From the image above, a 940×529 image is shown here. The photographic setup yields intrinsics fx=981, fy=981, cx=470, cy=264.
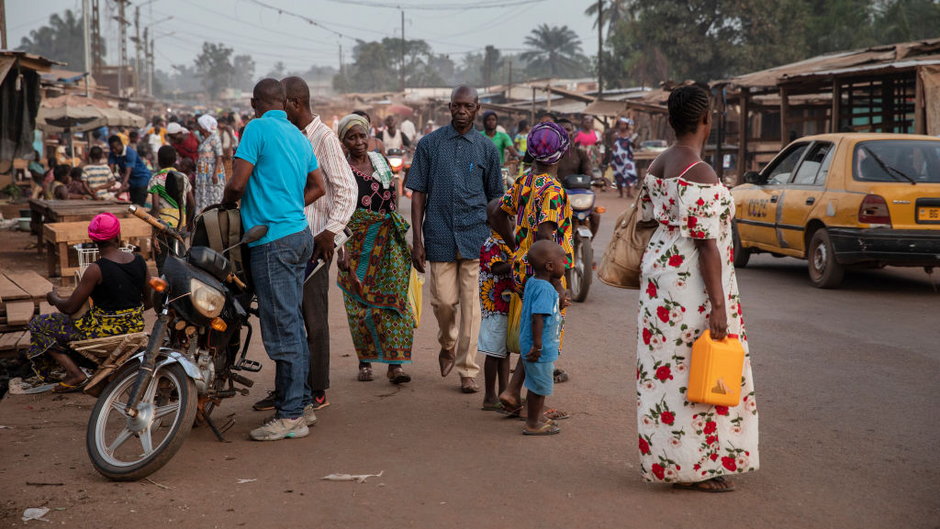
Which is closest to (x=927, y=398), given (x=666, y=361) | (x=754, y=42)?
(x=666, y=361)

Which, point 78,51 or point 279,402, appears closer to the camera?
point 279,402

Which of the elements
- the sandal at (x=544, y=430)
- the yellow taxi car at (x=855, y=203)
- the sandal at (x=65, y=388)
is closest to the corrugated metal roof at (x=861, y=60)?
the yellow taxi car at (x=855, y=203)

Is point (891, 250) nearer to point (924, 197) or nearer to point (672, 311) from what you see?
point (924, 197)

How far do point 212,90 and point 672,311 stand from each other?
504 ft

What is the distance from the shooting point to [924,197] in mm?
9531

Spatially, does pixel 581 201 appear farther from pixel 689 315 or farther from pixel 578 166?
pixel 689 315

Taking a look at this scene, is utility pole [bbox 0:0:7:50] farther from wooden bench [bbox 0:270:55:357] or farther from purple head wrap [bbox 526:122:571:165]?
purple head wrap [bbox 526:122:571:165]

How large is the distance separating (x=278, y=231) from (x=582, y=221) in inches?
198

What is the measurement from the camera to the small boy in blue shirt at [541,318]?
196 inches

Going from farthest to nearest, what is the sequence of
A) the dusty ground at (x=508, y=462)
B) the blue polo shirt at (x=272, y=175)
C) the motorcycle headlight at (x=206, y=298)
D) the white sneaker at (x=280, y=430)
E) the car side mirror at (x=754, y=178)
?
the car side mirror at (x=754, y=178) < the white sneaker at (x=280, y=430) < the blue polo shirt at (x=272, y=175) < the motorcycle headlight at (x=206, y=298) < the dusty ground at (x=508, y=462)

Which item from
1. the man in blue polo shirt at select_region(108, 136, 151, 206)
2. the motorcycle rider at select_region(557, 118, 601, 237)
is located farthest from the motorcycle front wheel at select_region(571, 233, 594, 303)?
the man in blue polo shirt at select_region(108, 136, 151, 206)

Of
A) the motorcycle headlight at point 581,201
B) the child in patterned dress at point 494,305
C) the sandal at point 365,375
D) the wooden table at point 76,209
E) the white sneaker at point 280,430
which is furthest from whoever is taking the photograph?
the wooden table at point 76,209

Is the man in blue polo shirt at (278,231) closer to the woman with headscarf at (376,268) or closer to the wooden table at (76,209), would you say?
the woman with headscarf at (376,268)

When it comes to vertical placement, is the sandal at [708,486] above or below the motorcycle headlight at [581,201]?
below
